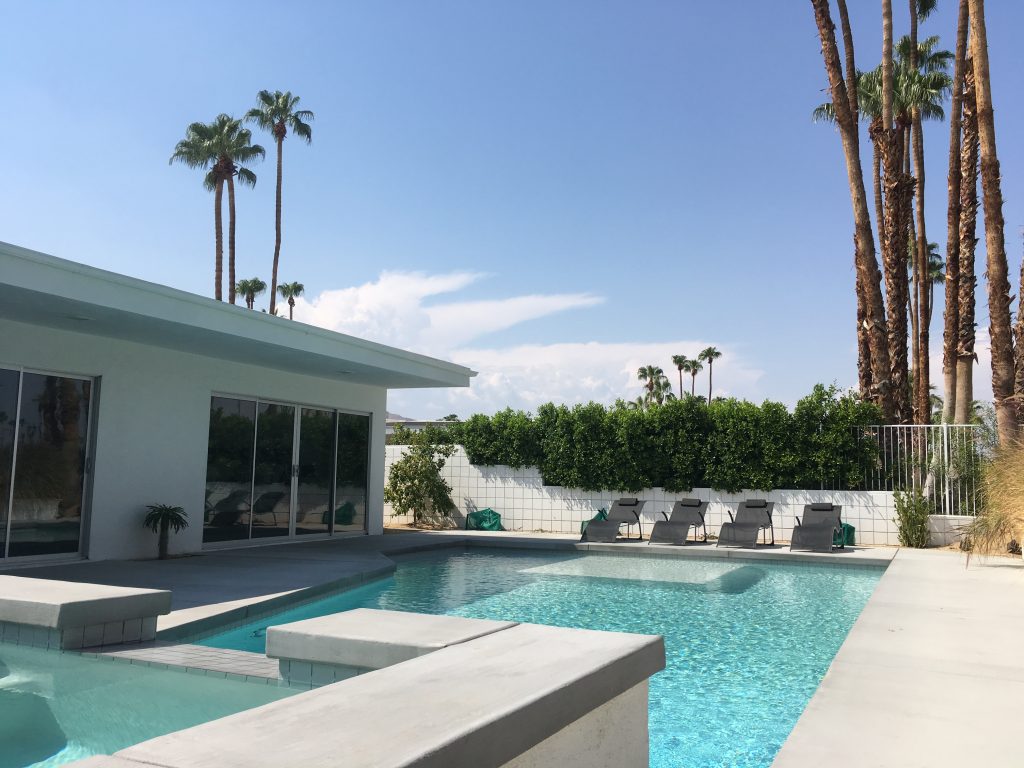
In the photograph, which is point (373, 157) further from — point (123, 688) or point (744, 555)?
point (123, 688)

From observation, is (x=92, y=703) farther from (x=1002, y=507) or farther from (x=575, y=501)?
(x=575, y=501)

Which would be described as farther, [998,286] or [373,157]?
[373,157]

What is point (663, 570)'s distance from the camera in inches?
441

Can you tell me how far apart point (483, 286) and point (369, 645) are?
15.4 meters

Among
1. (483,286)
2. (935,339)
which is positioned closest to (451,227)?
(483,286)

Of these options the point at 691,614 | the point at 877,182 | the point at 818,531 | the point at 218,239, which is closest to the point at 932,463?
the point at 818,531

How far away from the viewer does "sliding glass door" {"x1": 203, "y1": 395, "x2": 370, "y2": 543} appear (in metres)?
12.0

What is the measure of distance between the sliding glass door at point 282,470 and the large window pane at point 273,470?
2 centimetres

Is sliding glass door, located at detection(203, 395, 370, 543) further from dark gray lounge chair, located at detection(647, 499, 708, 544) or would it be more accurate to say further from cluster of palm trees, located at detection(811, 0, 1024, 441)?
cluster of palm trees, located at detection(811, 0, 1024, 441)

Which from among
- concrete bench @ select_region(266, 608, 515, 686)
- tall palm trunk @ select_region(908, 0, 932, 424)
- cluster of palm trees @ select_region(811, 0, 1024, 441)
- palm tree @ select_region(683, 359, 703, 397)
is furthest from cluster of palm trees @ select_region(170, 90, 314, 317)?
palm tree @ select_region(683, 359, 703, 397)

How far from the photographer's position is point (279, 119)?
103 ft

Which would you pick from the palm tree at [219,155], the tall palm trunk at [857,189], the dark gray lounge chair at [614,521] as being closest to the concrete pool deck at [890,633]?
the dark gray lounge chair at [614,521]

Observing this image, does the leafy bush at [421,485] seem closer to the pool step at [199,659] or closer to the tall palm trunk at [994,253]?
the tall palm trunk at [994,253]

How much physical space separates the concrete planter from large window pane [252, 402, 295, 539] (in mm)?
10882
